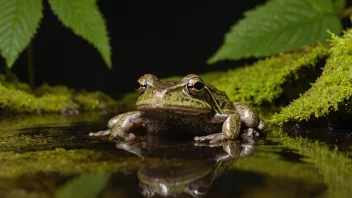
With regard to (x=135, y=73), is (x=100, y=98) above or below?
below

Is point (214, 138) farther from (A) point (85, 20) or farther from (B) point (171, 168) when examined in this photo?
(A) point (85, 20)

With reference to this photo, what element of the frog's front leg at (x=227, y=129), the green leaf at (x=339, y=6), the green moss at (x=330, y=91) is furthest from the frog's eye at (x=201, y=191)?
the green leaf at (x=339, y=6)

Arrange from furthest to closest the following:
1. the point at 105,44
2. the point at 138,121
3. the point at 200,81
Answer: the point at 105,44, the point at 138,121, the point at 200,81

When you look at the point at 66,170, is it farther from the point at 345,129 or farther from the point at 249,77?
the point at 249,77

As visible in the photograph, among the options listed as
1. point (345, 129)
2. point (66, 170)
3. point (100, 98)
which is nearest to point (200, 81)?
point (345, 129)

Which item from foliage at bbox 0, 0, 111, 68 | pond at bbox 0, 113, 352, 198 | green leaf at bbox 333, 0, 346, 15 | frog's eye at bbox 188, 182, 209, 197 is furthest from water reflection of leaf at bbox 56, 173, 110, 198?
green leaf at bbox 333, 0, 346, 15

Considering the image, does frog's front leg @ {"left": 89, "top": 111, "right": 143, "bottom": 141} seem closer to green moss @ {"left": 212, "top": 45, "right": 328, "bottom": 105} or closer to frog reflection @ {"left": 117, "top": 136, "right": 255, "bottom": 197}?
frog reflection @ {"left": 117, "top": 136, "right": 255, "bottom": 197}
